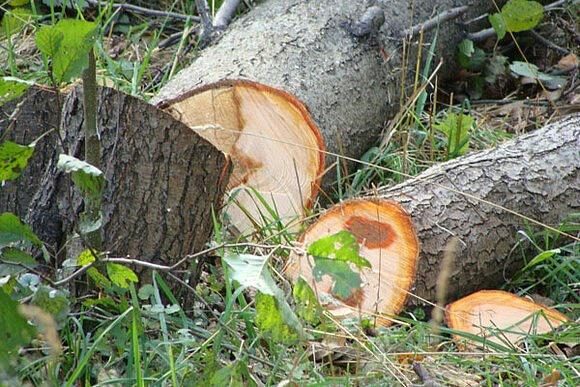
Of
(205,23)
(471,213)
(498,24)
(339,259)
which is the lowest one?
(471,213)

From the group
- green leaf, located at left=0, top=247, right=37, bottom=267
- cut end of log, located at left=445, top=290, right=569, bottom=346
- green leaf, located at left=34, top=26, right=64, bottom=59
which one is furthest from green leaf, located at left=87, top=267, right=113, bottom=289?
cut end of log, located at left=445, top=290, right=569, bottom=346

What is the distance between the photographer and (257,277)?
A: 1801 mm

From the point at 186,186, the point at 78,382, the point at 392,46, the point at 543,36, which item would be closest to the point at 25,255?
the point at 78,382

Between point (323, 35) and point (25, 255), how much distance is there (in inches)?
75.7

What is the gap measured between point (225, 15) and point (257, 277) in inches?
101

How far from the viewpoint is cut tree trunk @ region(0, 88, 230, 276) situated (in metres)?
2.48

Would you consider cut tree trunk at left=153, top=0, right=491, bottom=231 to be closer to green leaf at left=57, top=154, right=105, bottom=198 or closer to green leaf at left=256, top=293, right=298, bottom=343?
green leaf at left=57, top=154, right=105, bottom=198

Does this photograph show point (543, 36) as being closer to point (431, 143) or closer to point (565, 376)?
point (431, 143)

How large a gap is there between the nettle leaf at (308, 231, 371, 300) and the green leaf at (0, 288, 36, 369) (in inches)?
21.3

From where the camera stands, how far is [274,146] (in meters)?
3.46

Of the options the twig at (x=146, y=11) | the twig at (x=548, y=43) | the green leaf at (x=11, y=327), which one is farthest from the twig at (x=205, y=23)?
the green leaf at (x=11, y=327)

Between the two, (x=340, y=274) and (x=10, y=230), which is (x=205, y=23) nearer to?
(x=10, y=230)

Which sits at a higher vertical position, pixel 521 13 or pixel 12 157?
pixel 12 157

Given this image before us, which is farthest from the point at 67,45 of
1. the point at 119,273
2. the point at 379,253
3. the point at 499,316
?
the point at 499,316
